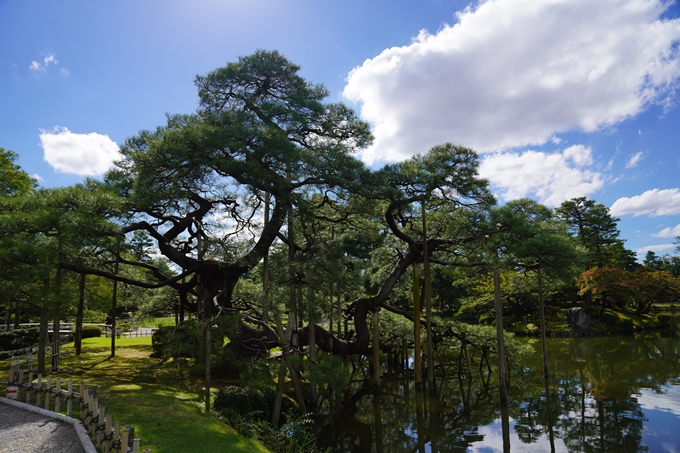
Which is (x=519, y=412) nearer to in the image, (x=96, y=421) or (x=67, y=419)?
(x=96, y=421)

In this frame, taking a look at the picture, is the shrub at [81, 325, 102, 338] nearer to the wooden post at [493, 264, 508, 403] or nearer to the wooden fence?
the wooden fence

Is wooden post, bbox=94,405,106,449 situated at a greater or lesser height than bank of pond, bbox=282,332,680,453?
greater

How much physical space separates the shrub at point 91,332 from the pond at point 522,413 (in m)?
18.3

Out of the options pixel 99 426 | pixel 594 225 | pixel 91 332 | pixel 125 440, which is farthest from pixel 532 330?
pixel 91 332

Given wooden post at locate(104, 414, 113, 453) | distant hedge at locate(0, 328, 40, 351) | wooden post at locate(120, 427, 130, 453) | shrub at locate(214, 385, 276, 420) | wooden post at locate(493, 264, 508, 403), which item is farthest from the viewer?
distant hedge at locate(0, 328, 40, 351)

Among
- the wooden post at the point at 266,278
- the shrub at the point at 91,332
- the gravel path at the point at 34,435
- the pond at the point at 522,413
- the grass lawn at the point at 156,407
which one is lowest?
the pond at the point at 522,413

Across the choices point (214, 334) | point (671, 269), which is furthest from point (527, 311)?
point (671, 269)

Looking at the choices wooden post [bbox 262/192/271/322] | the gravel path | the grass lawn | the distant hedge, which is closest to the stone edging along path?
the gravel path

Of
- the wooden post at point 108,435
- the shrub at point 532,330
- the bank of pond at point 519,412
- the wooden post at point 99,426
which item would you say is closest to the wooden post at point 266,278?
the bank of pond at point 519,412

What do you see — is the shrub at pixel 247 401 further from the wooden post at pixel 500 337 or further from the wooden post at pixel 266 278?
the wooden post at pixel 500 337

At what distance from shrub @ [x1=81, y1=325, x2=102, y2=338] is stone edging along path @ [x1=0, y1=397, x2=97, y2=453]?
19.1 m

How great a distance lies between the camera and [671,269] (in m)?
58.9

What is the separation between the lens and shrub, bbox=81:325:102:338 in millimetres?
25836

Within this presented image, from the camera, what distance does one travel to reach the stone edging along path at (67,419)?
6215 millimetres
